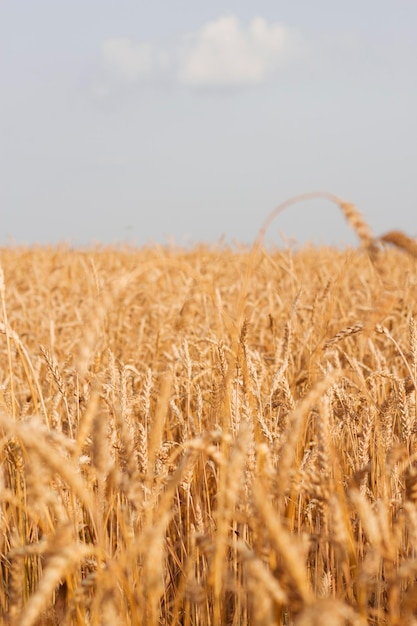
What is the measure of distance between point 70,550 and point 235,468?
17 cm

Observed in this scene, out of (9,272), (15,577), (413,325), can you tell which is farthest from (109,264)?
(15,577)

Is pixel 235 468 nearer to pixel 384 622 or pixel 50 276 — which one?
pixel 384 622

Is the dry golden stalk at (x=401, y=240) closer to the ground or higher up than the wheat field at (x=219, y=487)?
higher up

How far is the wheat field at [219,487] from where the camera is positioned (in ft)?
2.34

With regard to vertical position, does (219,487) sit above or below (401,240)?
below

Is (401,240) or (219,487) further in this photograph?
(219,487)

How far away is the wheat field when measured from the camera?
713 mm

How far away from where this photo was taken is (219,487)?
1.38 m

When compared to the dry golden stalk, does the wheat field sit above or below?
below

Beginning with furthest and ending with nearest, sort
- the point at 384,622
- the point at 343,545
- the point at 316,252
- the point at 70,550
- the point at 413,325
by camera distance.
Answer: the point at 316,252 < the point at 413,325 < the point at 384,622 < the point at 343,545 < the point at 70,550

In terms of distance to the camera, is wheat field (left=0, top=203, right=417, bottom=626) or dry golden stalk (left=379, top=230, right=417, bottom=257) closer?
wheat field (left=0, top=203, right=417, bottom=626)

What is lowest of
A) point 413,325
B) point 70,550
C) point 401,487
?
point 401,487

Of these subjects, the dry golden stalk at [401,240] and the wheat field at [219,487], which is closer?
the wheat field at [219,487]

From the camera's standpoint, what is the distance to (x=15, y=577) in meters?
0.90
